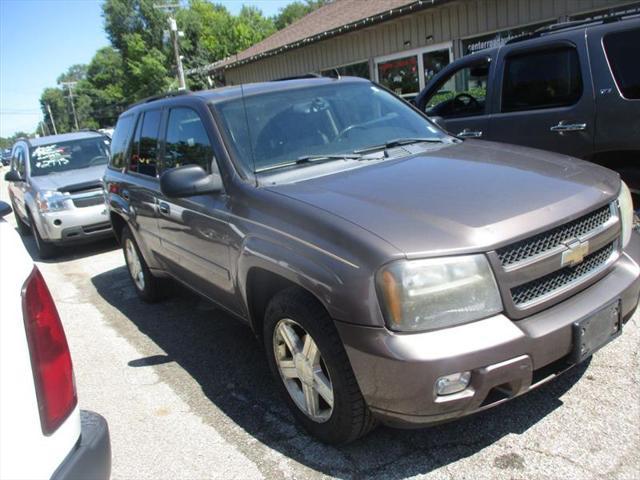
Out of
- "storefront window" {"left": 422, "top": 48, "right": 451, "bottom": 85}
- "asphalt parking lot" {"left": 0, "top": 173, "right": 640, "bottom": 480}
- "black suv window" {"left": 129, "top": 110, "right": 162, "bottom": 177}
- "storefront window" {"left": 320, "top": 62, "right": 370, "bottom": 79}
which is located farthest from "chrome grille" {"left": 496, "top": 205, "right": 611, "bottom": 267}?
"storefront window" {"left": 320, "top": 62, "right": 370, "bottom": 79}

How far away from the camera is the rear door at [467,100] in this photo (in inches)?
218

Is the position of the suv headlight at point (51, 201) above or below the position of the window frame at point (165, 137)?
below

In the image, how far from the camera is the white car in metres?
1.49

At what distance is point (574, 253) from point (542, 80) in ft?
10.3

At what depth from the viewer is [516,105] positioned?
529cm

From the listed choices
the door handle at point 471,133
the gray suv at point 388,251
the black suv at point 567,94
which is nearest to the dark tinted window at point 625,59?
the black suv at point 567,94

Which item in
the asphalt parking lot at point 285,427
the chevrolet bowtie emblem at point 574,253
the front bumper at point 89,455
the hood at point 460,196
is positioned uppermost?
the hood at point 460,196

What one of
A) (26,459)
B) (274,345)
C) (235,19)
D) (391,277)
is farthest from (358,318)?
(235,19)

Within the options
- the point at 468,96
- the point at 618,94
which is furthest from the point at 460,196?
the point at 468,96

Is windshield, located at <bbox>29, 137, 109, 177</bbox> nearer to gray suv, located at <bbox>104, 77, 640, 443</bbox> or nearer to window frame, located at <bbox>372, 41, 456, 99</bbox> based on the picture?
window frame, located at <bbox>372, 41, 456, 99</bbox>

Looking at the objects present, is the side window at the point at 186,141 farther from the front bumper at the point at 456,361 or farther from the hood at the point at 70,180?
the hood at the point at 70,180

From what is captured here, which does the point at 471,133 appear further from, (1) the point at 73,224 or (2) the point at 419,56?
(2) the point at 419,56

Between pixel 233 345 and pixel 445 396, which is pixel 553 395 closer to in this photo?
pixel 445 396

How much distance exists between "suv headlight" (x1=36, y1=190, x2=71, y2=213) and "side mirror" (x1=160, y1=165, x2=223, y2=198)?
561 cm
